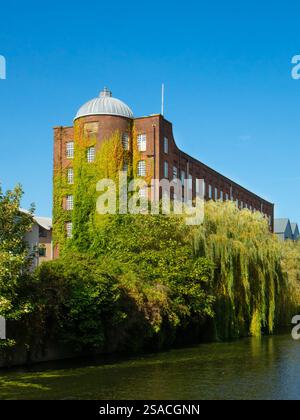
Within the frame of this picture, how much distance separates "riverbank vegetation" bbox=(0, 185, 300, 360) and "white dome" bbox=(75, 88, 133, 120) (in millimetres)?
17960

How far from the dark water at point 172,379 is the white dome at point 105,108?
99.9 feet

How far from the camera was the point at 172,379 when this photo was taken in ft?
68.3

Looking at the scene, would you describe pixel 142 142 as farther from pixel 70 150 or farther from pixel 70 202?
pixel 70 202

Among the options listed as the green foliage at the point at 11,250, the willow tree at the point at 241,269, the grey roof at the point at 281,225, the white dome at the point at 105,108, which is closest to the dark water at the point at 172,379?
the green foliage at the point at 11,250

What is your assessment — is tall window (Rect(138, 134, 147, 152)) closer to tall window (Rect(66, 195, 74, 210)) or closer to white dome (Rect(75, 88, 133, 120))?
white dome (Rect(75, 88, 133, 120))

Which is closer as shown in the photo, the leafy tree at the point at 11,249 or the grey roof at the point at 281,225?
the leafy tree at the point at 11,249

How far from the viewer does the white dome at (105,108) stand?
54.0 m

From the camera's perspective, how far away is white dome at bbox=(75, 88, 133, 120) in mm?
53969

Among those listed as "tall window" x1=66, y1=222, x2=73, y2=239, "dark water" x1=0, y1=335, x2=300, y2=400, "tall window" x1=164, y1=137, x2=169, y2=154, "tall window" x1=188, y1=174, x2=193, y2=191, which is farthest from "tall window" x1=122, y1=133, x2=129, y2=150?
"dark water" x1=0, y1=335, x2=300, y2=400

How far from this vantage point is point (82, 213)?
51.8 meters

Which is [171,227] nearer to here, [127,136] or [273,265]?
[273,265]

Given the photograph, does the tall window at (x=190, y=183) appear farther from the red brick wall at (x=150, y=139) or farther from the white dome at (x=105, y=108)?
the white dome at (x=105, y=108)
